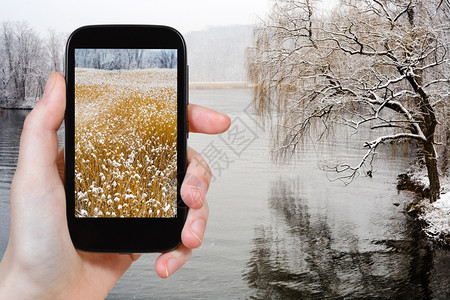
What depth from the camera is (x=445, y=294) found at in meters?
5.64

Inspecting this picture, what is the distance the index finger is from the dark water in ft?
14.6

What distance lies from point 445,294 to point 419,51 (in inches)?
110

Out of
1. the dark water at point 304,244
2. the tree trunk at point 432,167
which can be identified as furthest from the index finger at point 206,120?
the tree trunk at point 432,167

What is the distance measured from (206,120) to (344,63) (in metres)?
4.69

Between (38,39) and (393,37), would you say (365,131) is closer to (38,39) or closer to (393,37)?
(393,37)

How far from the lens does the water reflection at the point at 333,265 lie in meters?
5.98

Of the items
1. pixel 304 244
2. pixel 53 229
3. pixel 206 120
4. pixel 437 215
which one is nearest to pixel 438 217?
pixel 437 215

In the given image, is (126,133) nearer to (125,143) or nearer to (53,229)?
(125,143)

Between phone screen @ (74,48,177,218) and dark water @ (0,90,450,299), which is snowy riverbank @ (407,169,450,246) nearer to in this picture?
dark water @ (0,90,450,299)

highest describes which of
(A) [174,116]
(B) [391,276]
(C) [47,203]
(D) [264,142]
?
(A) [174,116]

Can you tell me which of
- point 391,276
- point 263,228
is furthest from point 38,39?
point 391,276

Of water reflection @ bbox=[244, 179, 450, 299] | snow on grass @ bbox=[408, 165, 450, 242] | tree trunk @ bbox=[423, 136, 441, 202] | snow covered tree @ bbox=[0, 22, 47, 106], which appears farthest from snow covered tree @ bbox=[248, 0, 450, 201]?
snow covered tree @ bbox=[0, 22, 47, 106]

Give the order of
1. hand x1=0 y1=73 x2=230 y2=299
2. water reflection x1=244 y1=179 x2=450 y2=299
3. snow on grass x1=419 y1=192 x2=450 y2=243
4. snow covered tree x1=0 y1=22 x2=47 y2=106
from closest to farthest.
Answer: hand x1=0 y1=73 x2=230 y2=299
snow on grass x1=419 y1=192 x2=450 y2=243
water reflection x1=244 y1=179 x2=450 y2=299
snow covered tree x1=0 y1=22 x2=47 y2=106

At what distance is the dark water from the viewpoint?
20.2 feet
